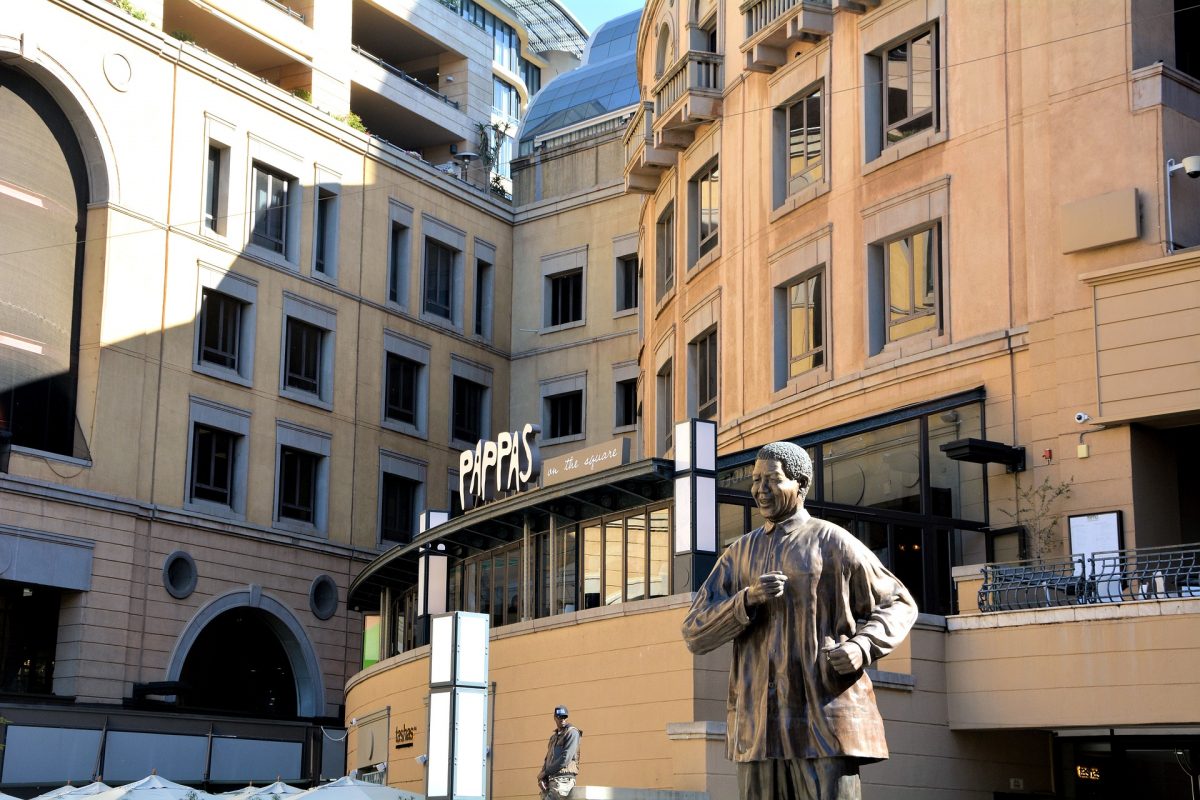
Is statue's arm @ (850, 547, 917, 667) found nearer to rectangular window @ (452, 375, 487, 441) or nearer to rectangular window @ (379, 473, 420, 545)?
rectangular window @ (379, 473, 420, 545)

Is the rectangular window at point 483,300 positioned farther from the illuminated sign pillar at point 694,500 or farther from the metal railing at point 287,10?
the illuminated sign pillar at point 694,500

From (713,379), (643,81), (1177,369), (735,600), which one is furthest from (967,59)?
(735,600)

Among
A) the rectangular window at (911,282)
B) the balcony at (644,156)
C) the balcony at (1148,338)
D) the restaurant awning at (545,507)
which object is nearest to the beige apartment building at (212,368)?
the restaurant awning at (545,507)

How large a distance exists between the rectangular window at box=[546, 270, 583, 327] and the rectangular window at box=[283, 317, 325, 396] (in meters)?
10.1

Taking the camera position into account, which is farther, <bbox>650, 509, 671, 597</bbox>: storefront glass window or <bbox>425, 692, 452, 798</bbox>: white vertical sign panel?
<bbox>650, 509, 671, 597</bbox>: storefront glass window

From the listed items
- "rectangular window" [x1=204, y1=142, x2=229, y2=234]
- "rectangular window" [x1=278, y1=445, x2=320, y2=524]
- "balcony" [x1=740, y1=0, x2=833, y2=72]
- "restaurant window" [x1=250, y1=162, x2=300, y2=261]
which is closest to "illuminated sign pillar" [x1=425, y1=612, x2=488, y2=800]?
"balcony" [x1=740, y1=0, x2=833, y2=72]

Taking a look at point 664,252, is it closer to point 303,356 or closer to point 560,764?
point 303,356

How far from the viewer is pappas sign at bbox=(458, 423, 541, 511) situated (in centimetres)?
3372

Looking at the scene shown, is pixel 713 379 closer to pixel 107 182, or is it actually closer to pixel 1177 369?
pixel 1177 369

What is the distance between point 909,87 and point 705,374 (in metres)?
9.32

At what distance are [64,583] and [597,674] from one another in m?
22.4

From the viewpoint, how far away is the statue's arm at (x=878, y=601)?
780cm

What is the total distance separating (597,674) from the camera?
91.6ft

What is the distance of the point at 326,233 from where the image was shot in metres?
55.3
